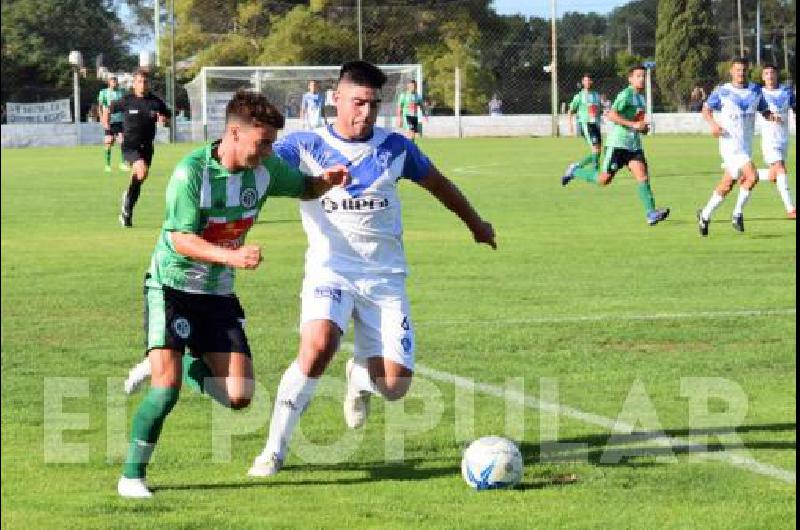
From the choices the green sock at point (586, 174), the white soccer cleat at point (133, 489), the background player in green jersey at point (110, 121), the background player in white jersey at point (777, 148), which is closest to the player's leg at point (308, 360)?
the white soccer cleat at point (133, 489)

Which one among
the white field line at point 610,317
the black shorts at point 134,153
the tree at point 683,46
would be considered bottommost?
the white field line at point 610,317

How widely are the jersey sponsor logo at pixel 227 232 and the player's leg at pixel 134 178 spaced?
14654 millimetres

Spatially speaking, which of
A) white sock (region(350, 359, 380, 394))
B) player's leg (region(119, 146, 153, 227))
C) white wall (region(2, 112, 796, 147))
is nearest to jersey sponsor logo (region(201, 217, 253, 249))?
white sock (region(350, 359, 380, 394))

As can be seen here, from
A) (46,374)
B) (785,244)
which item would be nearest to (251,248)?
(46,374)

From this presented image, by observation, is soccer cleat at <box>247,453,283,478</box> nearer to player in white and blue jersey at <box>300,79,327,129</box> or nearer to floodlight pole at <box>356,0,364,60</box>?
player in white and blue jersey at <box>300,79,327,129</box>

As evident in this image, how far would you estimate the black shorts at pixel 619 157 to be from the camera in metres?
22.0

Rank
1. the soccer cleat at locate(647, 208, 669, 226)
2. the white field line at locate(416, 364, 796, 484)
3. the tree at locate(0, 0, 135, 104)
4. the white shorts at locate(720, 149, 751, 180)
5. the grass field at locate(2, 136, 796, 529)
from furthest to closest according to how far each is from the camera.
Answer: the tree at locate(0, 0, 135, 104)
the soccer cleat at locate(647, 208, 669, 226)
the white shorts at locate(720, 149, 751, 180)
the white field line at locate(416, 364, 796, 484)
the grass field at locate(2, 136, 796, 529)

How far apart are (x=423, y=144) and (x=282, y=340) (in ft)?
131

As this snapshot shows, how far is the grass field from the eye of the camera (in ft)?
22.3

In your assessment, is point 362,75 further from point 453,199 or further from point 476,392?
point 476,392

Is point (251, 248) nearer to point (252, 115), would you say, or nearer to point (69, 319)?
point (252, 115)

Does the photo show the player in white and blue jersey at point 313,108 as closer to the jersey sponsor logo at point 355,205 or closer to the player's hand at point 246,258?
the jersey sponsor logo at point 355,205

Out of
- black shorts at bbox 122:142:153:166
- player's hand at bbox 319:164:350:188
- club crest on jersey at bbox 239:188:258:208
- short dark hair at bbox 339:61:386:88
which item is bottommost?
black shorts at bbox 122:142:153:166

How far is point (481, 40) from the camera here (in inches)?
2421
